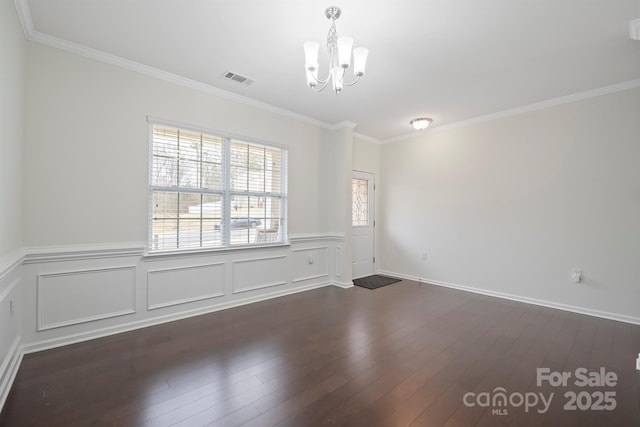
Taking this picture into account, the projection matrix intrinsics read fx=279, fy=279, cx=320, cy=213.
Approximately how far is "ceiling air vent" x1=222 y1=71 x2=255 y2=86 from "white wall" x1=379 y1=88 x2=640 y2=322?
3.33 meters

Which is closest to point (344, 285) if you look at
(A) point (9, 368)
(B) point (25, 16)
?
(A) point (9, 368)

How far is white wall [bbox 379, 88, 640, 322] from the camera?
3.36 meters

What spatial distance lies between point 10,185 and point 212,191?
177cm

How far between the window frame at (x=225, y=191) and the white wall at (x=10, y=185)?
0.99 m

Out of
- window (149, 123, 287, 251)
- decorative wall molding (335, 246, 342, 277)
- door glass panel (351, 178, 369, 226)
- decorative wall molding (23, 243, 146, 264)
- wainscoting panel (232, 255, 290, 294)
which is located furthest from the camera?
door glass panel (351, 178, 369, 226)

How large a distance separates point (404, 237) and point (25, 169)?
5307 millimetres

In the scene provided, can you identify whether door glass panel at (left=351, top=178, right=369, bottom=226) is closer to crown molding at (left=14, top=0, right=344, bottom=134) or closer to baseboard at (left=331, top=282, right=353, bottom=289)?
baseboard at (left=331, top=282, right=353, bottom=289)

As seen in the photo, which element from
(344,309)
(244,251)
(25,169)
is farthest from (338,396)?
(25,169)

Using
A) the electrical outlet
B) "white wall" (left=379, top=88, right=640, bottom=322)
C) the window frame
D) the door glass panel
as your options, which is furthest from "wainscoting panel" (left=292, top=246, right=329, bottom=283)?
the electrical outlet

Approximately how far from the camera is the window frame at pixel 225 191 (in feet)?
10.2

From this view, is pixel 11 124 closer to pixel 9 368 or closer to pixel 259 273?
pixel 9 368

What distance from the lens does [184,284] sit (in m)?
3.34

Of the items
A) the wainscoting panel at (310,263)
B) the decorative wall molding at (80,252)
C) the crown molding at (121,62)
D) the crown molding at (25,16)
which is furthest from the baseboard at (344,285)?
the crown molding at (25,16)

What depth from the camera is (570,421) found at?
174 centimetres
